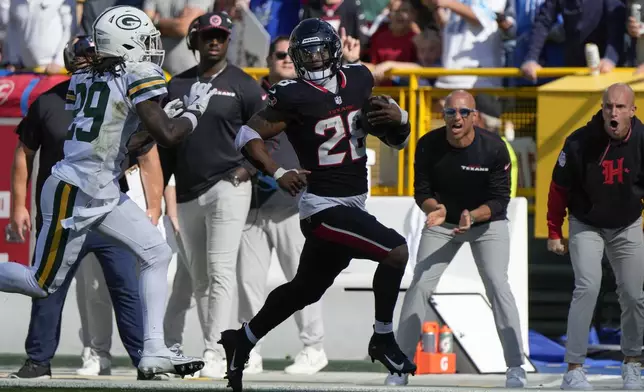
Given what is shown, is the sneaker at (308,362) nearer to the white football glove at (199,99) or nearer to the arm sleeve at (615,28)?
the white football glove at (199,99)

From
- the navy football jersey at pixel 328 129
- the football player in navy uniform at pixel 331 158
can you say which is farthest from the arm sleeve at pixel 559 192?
the navy football jersey at pixel 328 129

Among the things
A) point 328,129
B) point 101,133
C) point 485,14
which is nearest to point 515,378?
point 328,129

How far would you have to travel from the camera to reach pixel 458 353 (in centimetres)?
1011

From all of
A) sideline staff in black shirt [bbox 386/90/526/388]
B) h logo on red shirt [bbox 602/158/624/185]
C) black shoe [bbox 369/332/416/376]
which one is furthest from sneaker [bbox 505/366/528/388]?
black shoe [bbox 369/332/416/376]

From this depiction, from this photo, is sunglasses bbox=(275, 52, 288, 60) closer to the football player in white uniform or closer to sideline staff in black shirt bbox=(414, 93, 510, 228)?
sideline staff in black shirt bbox=(414, 93, 510, 228)

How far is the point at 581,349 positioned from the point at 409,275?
6.90ft

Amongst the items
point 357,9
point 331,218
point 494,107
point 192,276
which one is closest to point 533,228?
point 494,107

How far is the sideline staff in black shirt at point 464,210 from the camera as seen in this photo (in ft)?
29.1

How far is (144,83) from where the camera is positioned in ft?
23.4

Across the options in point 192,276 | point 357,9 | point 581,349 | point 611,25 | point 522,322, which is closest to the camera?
point 581,349

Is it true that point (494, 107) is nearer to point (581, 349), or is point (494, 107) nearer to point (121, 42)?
point (581, 349)

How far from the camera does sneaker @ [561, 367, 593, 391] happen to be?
8.41 metres

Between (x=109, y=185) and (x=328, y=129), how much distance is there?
1181mm

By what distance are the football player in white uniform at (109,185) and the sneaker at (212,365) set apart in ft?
6.46
